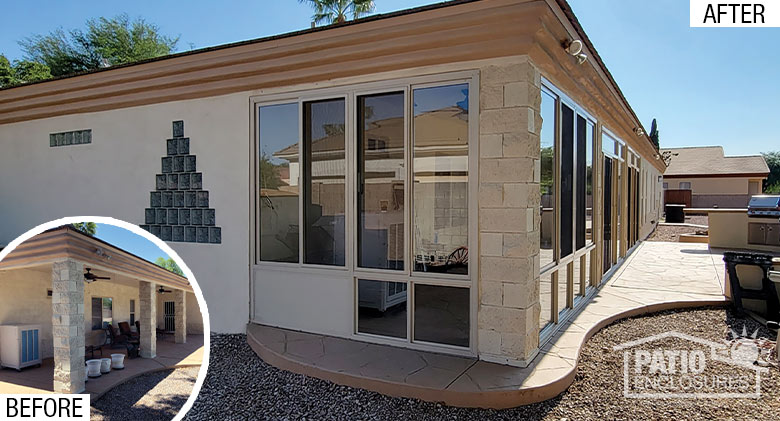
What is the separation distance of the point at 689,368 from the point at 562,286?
4.67 ft

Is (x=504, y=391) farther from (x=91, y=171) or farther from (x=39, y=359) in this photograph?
(x=91, y=171)

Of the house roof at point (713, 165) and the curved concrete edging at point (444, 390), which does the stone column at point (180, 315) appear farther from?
the house roof at point (713, 165)

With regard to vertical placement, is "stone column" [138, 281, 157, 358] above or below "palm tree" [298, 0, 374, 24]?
below

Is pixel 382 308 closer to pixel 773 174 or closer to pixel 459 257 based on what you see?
pixel 459 257

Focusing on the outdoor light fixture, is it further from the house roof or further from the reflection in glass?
the house roof

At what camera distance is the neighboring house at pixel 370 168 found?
3.86 m

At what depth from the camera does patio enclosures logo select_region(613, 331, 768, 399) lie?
3.69 metres

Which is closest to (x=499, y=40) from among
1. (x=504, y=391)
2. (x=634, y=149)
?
(x=504, y=391)

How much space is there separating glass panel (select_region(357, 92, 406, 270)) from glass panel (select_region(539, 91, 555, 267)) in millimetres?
1320

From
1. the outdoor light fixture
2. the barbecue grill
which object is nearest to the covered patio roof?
the outdoor light fixture

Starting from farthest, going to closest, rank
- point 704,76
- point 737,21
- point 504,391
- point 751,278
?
point 704,76, point 751,278, point 737,21, point 504,391

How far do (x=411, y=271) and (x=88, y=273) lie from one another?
3572 mm

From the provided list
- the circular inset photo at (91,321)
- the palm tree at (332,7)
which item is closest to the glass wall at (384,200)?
the circular inset photo at (91,321)

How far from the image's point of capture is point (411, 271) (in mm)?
4262
